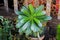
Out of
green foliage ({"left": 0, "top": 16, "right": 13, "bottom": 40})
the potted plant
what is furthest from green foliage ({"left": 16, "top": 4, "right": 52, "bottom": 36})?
green foliage ({"left": 0, "top": 16, "right": 13, "bottom": 40})

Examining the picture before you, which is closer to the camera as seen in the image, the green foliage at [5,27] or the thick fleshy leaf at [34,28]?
the thick fleshy leaf at [34,28]

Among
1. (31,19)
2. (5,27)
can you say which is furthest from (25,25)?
(5,27)

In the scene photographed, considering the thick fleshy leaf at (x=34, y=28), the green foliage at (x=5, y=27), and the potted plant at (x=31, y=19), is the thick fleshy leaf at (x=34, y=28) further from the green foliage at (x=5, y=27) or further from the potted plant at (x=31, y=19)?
the green foliage at (x=5, y=27)

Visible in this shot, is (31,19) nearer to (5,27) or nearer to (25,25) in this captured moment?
(25,25)

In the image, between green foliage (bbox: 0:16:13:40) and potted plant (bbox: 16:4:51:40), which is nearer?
potted plant (bbox: 16:4:51:40)

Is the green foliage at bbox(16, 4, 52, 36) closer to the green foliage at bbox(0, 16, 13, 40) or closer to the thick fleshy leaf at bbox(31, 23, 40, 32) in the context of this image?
the thick fleshy leaf at bbox(31, 23, 40, 32)

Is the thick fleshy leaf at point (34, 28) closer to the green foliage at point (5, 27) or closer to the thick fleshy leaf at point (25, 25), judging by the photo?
the thick fleshy leaf at point (25, 25)

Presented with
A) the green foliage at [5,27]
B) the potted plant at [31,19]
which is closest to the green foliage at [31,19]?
the potted plant at [31,19]

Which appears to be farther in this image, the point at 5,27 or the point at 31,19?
the point at 5,27

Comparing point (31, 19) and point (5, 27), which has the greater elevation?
point (31, 19)
